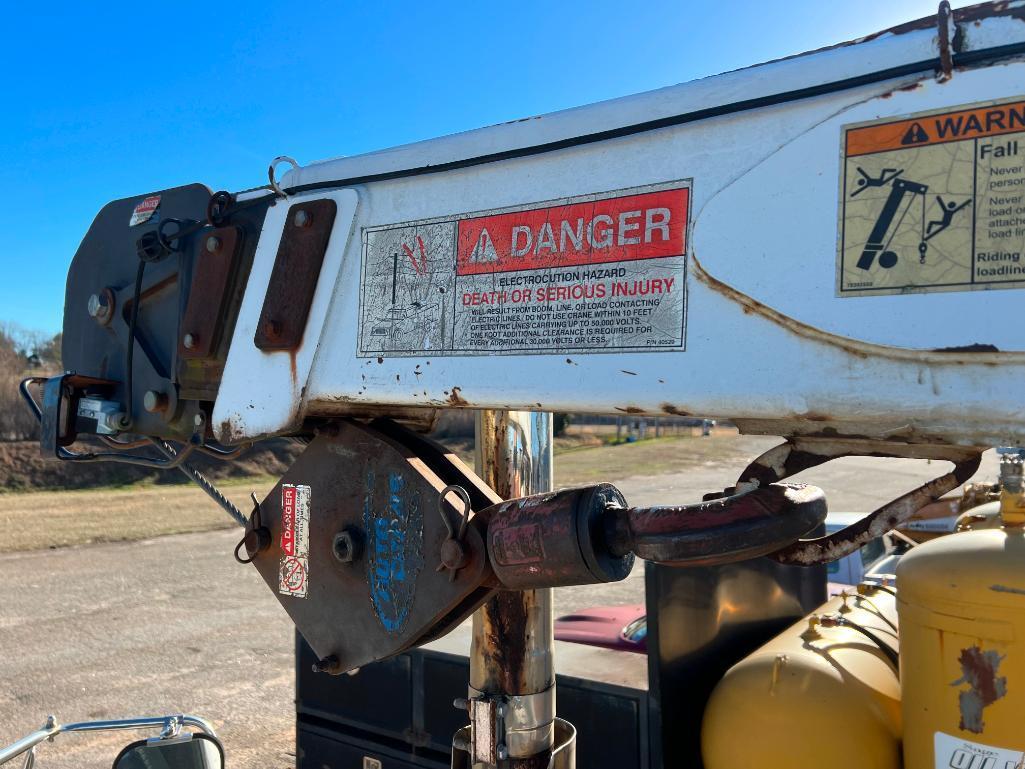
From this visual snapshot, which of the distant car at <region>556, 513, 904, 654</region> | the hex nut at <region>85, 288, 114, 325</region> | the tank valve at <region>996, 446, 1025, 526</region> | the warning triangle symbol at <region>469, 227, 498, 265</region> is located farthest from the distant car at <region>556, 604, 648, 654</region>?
the warning triangle symbol at <region>469, 227, 498, 265</region>

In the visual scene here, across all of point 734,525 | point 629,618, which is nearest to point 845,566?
point 629,618

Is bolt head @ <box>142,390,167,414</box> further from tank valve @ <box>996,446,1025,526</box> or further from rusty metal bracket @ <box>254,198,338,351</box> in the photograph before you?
tank valve @ <box>996,446,1025,526</box>

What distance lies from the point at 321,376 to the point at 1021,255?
1.28 m

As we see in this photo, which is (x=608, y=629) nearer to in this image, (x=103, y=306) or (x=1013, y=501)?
(x=1013, y=501)

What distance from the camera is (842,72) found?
1284 millimetres

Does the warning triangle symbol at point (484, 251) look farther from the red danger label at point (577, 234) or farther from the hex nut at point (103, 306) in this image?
the hex nut at point (103, 306)

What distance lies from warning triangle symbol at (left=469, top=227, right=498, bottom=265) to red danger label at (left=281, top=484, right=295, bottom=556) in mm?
689

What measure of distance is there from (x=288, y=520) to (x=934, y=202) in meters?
1.43

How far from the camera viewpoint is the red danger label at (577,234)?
56.8 inches

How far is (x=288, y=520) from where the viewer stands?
1974mm

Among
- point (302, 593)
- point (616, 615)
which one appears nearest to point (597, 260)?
point (302, 593)

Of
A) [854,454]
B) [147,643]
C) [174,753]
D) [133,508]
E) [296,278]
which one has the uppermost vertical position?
[296,278]

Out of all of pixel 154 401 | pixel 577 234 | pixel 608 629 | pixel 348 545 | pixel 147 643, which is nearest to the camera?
pixel 577 234

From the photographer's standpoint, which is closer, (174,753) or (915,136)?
(915,136)
